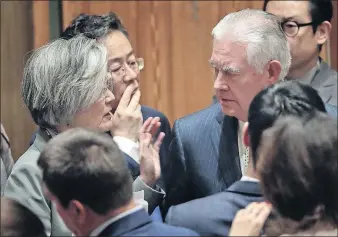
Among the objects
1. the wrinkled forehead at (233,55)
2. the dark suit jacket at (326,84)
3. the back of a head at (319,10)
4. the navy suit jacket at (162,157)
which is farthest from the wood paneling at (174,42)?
the wrinkled forehead at (233,55)

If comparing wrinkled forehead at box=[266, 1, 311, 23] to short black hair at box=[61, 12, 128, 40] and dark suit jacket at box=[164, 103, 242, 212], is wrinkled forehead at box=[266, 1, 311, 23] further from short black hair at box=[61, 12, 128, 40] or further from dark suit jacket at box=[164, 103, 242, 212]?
dark suit jacket at box=[164, 103, 242, 212]

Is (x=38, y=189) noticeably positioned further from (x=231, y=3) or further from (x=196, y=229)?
(x=231, y=3)

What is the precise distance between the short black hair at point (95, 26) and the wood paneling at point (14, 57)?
1.43 m

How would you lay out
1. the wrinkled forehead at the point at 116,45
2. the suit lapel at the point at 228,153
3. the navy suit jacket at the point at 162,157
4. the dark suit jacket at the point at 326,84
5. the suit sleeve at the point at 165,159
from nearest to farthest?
the navy suit jacket at the point at 162,157
the suit lapel at the point at 228,153
the suit sleeve at the point at 165,159
the wrinkled forehead at the point at 116,45
the dark suit jacket at the point at 326,84

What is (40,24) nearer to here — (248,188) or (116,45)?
(116,45)

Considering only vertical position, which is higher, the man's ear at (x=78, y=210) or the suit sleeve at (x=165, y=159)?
the man's ear at (x=78, y=210)

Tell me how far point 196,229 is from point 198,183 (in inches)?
24.2

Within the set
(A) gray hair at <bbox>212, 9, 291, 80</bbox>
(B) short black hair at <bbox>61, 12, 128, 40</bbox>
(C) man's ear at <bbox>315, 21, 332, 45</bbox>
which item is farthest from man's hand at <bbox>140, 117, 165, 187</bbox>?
(C) man's ear at <bbox>315, 21, 332, 45</bbox>

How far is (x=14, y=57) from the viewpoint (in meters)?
4.73

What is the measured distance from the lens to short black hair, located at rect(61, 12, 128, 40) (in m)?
3.23

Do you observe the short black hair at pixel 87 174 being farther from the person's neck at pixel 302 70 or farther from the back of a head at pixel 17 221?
the person's neck at pixel 302 70

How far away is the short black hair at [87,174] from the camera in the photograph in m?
2.03

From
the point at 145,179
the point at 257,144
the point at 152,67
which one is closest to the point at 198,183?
the point at 145,179

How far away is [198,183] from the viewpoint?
2875 mm
